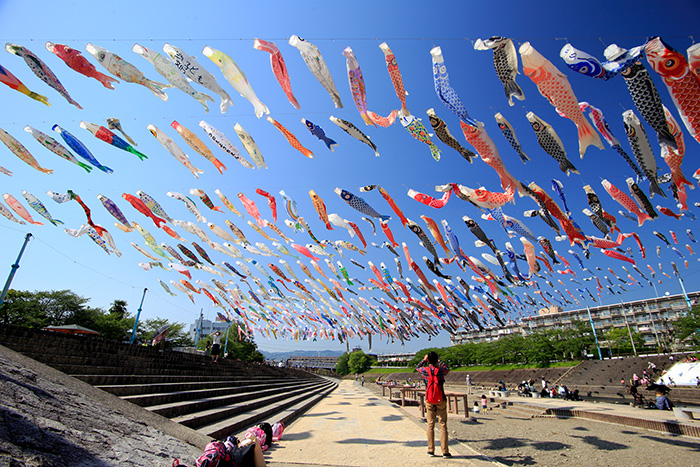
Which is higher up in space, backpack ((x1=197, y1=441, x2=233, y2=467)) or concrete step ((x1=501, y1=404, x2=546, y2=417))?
backpack ((x1=197, y1=441, x2=233, y2=467))

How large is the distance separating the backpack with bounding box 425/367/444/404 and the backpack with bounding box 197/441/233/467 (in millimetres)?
2876

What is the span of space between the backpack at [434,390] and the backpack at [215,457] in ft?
9.43

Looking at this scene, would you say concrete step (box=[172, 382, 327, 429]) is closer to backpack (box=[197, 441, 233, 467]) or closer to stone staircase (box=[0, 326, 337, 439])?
stone staircase (box=[0, 326, 337, 439])

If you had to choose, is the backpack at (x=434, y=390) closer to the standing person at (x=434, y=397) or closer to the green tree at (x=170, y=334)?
the standing person at (x=434, y=397)

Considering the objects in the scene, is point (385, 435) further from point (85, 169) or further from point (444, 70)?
point (85, 169)

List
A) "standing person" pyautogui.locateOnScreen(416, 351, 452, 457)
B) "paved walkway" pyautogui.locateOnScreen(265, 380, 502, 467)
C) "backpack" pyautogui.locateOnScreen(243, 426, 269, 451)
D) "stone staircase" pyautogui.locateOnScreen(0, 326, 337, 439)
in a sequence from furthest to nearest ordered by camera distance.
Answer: "stone staircase" pyautogui.locateOnScreen(0, 326, 337, 439) < "standing person" pyautogui.locateOnScreen(416, 351, 452, 457) < "paved walkway" pyautogui.locateOnScreen(265, 380, 502, 467) < "backpack" pyautogui.locateOnScreen(243, 426, 269, 451)

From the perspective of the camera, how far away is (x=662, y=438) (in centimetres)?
596

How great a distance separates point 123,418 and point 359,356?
8019cm

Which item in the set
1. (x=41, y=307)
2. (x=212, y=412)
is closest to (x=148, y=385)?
(x=212, y=412)

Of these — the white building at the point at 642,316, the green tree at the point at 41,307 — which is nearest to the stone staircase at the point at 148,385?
the green tree at the point at 41,307

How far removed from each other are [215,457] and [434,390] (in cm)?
305

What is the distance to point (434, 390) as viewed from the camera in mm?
4121

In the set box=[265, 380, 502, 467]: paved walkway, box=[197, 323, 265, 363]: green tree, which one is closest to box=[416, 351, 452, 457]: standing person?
box=[265, 380, 502, 467]: paved walkway

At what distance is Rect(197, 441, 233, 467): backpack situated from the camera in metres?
2.06
